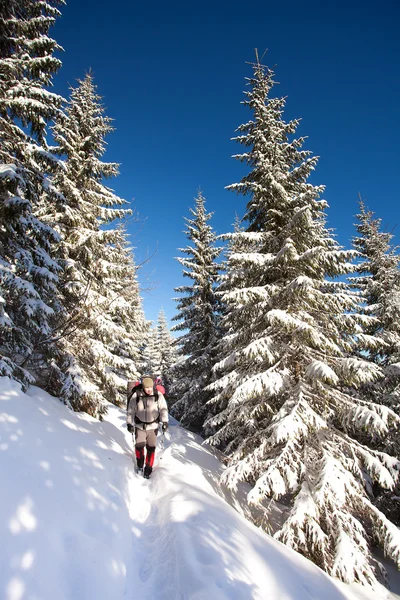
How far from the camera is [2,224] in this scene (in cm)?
725

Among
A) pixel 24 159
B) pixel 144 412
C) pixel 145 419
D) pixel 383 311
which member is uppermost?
pixel 383 311

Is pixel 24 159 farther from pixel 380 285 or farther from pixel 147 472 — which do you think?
pixel 380 285

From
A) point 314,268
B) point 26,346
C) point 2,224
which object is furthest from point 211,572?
point 2,224

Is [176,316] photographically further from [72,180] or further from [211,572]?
[211,572]

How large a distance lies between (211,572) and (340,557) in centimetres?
360

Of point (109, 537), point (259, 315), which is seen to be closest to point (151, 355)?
point (259, 315)

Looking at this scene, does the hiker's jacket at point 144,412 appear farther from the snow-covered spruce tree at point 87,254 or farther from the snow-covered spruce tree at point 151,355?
the snow-covered spruce tree at point 151,355

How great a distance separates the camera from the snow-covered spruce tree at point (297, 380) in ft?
19.3

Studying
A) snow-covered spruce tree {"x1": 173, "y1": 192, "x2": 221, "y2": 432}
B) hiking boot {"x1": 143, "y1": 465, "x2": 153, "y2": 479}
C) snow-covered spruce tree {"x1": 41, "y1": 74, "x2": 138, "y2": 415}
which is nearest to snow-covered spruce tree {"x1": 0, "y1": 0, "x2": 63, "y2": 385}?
snow-covered spruce tree {"x1": 41, "y1": 74, "x2": 138, "y2": 415}

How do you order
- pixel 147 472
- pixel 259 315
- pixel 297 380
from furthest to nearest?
pixel 259 315 → pixel 297 380 → pixel 147 472

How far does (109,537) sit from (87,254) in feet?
29.4

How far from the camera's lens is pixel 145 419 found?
23.0ft

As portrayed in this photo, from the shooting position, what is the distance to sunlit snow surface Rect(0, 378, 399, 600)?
2943mm

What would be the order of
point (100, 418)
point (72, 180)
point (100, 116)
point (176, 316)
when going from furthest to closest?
point (176, 316), point (100, 116), point (72, 180), point (100, 418)
